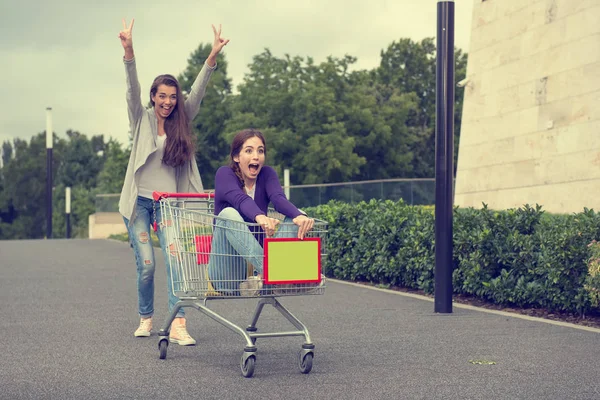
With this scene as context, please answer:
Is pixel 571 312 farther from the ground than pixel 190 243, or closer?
closer

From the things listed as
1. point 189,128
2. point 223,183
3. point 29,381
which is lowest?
point 29,381

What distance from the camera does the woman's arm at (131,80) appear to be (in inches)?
285

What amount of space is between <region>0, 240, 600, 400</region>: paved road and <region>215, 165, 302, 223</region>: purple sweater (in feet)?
3.49

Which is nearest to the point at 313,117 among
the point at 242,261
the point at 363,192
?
the point at 363,192

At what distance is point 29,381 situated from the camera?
5977mm

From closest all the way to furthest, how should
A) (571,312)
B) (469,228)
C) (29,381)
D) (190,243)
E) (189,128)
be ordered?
(29,381) < (190,243) < (189,128) < (571,312) < (469,228)

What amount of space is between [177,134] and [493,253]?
413cm

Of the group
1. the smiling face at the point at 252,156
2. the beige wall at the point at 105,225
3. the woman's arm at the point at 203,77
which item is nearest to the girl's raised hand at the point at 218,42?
the woman's arm at the point at 203,77

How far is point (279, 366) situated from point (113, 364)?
114 centimetres

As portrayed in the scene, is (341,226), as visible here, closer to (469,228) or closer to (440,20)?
(469,228)

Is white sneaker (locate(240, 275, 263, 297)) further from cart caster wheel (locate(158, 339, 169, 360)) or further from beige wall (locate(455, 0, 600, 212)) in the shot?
beige wall (locate(455, 0, 600, 212))

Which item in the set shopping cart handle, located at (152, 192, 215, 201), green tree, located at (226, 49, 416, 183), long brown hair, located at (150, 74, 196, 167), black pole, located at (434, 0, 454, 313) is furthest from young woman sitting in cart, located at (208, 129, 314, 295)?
green tree, located at (226, 49, 416, 183)

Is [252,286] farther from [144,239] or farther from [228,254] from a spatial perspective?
[144,239]

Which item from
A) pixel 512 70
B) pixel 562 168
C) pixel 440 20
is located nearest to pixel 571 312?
pixel 440 20
